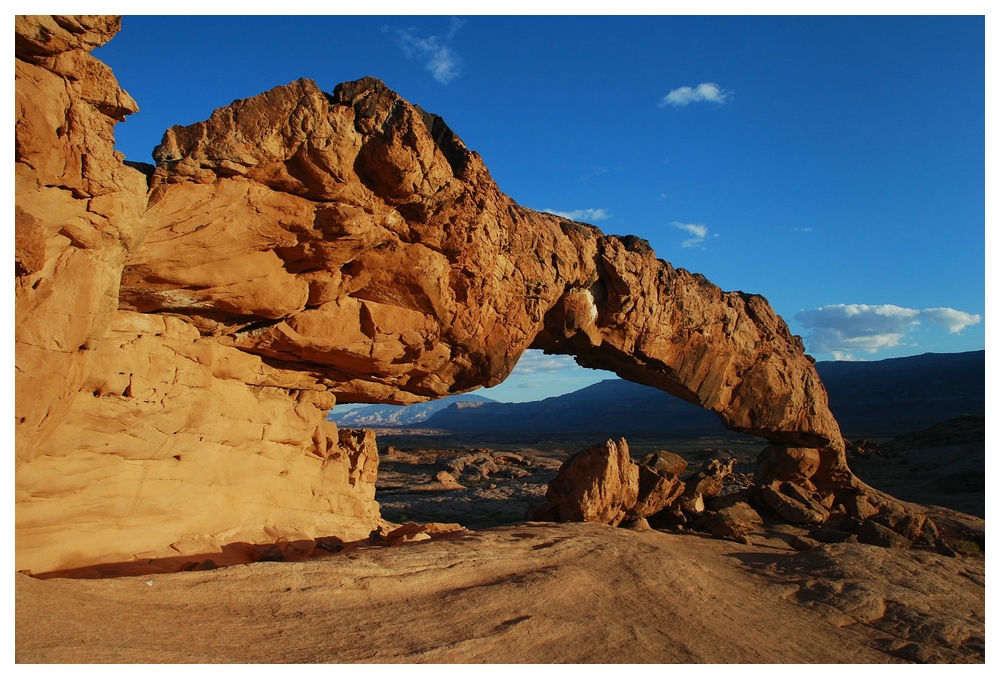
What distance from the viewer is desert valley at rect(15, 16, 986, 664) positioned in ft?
16.5

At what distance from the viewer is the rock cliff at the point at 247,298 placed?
207 inches

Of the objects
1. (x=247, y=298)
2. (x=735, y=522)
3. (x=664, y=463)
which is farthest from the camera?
(x=664, y=463)

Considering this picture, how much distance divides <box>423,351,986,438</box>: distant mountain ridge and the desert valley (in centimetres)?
4744

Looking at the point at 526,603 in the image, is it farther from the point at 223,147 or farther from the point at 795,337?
the point at 795,337

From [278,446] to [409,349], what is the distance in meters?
2.44

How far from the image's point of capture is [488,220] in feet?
31.3

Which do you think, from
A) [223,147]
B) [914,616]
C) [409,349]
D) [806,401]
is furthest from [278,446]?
[806,401]

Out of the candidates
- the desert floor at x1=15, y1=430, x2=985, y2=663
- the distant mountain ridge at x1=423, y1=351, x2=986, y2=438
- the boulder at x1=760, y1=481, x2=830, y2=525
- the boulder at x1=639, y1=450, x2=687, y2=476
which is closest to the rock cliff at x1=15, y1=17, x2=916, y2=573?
the desert floor at x1=15, y1=430, x2=985, y2=663

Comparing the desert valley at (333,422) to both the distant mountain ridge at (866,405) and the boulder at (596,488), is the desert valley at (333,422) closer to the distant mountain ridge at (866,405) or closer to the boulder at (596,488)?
the boulder at (596,488)

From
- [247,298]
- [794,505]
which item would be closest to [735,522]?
[794,505]

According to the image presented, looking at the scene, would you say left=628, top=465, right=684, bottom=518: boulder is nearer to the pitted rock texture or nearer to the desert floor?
the desert floor

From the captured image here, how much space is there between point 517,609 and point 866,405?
80.6 m

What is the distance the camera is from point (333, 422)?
9.38m

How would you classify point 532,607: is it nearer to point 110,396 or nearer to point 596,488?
point 110,396
